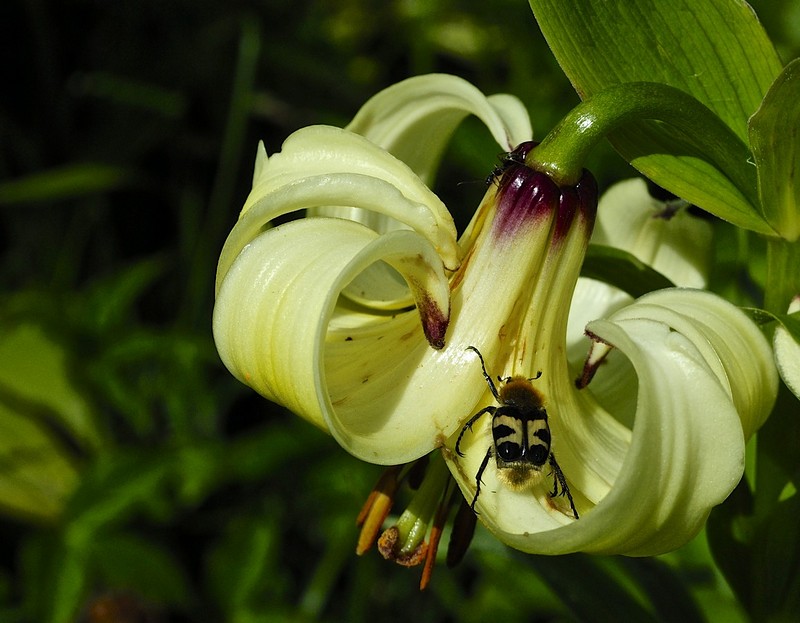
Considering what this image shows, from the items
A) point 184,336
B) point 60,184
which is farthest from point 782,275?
point 60,184

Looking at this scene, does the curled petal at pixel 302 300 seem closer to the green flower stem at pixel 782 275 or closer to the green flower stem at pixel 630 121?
the green flower stem at pixel 630 121

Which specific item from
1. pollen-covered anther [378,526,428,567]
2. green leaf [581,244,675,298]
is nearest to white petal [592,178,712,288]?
green leaf [581,244,675,298]

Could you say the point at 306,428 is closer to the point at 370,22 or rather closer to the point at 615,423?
the point at 615,423

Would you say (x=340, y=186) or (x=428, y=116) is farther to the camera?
(x=428, y=116)

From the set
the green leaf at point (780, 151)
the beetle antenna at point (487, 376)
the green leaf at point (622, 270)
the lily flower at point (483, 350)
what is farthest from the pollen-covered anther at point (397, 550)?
the green leaf at point (780, 151)

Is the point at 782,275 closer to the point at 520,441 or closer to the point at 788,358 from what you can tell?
the point at 788,358

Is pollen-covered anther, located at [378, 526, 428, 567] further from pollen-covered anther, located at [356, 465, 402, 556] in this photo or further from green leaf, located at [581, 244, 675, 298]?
green leaf, located at [581, 244, 675, 298]
